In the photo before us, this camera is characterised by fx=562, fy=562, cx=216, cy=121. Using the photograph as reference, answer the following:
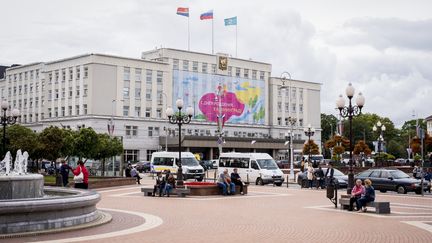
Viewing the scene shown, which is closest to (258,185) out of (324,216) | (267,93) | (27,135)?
(27,135)

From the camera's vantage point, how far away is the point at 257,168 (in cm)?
4156

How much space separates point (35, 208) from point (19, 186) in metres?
2.37

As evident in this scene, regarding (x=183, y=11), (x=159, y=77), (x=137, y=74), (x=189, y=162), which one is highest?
(x=183, y=11)

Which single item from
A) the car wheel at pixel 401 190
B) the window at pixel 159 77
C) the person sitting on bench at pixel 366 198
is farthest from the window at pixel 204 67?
the person sitting on bench at pixel 366 198

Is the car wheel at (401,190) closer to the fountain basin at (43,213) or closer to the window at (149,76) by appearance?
the fountain basin at (43,213)

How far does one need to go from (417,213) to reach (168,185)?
12437mm

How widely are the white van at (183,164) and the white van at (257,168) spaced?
16.3 feet

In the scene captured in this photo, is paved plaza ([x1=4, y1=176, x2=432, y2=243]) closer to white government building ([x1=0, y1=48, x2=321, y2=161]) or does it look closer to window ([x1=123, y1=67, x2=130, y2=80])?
white government building ([x1=0, y1=48, x2=321, y2=161])

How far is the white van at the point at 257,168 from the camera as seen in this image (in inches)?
1596

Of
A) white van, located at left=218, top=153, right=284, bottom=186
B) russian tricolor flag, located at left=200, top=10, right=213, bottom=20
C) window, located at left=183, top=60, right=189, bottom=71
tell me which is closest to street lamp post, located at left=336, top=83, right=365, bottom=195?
white van, located at left=218, top=153, right=284, bottom=186

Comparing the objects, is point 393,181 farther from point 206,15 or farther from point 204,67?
point 204,67

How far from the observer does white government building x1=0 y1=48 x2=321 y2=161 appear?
84.6 m

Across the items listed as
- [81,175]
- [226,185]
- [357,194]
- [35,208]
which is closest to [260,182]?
[226,185]

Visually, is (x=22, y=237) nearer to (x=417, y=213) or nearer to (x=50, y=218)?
(x=50, y=218)
